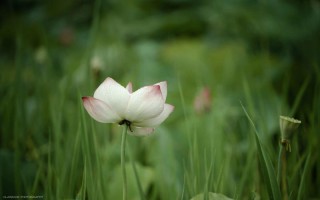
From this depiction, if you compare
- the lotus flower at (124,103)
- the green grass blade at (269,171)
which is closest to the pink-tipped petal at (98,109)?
the lotus flower at (124,103)

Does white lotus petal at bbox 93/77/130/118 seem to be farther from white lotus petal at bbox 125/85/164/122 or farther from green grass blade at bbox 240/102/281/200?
green grass blade at bbox 240/102/281/200

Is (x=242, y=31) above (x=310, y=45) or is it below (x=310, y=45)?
Answer: above

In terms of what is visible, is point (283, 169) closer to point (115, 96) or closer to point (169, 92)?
point (115, 96)

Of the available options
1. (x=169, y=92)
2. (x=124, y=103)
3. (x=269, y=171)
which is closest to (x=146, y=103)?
(x=124, y=103)

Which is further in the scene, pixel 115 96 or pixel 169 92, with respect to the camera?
pixel 169 92

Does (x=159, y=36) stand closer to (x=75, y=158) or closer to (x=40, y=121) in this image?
(x=40, y=121)

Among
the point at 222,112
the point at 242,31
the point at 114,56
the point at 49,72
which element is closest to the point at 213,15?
the point at 242,31
